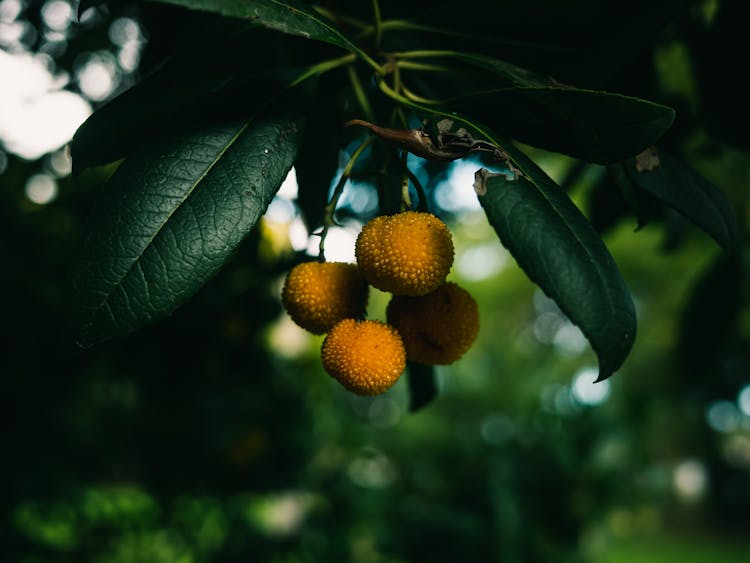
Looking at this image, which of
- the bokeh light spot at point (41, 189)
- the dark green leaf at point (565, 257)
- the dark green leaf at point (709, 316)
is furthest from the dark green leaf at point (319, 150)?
the bokeh light spot at point (41, 189)

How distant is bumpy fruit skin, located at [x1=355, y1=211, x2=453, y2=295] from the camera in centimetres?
62

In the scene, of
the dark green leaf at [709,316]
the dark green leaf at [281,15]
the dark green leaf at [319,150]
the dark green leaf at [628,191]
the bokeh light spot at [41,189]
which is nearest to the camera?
the dark green leaf at [281,15]

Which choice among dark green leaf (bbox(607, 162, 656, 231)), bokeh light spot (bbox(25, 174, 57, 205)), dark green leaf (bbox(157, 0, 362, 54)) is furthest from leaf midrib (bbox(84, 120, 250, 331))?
bokeh light spot (bbox(25, 174, 57, 205))

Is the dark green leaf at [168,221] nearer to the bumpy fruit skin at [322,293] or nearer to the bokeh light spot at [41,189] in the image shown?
the bumpy fruit skin at [322,293]

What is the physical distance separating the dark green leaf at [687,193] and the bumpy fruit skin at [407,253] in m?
0.24

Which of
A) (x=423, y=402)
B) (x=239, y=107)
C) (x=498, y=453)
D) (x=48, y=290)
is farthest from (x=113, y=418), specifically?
(x=239, y=107)

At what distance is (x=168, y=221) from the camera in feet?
2.00

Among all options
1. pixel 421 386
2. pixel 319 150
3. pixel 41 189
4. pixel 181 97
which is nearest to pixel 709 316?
pixel 421 386

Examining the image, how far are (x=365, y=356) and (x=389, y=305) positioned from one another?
94 millimetres

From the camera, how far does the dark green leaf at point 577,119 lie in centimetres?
57

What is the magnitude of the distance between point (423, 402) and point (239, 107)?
50 centimetres

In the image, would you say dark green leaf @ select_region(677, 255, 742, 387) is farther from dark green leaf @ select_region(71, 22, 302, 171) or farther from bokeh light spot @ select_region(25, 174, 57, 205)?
bokeh light spot @ select_region(25, 174, 57, 205)

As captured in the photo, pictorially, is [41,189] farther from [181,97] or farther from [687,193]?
[687,193]

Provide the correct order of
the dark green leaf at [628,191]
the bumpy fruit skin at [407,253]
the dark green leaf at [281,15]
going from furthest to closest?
the dark green leaf at [628,191], the bumpy fruit skin at [407,253], the dark green leaf at [281,15]
